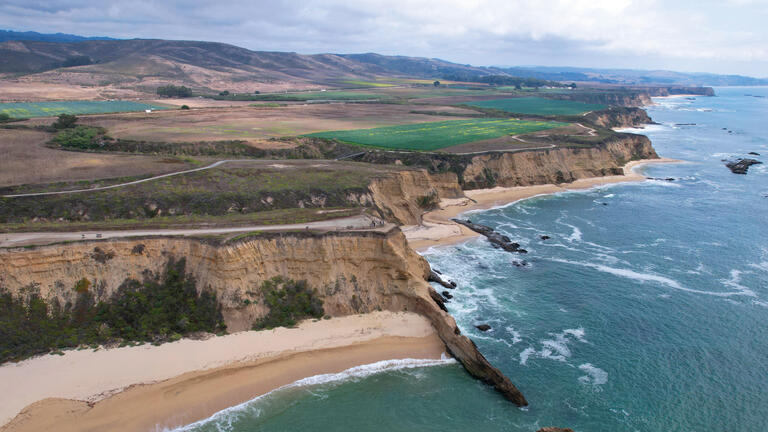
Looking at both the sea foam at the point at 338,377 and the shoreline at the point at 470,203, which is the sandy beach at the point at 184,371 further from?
the shoreline at the point at 470,203

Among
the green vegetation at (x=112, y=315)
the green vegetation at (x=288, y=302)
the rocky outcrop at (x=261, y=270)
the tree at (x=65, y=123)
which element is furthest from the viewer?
the tree at (x=65, y=123)

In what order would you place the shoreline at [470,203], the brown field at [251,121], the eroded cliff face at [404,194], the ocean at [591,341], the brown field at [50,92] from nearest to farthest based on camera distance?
the ocean at [591,341], the shoreline at [470,203], the eroded cliff face at [404,194], the brown field at [251,121], the brown field at [50,92]

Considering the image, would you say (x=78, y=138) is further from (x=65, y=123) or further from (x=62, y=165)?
(x=62, y=165)

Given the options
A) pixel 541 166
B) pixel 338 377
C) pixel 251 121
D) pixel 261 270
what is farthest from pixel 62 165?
pixel 541 166

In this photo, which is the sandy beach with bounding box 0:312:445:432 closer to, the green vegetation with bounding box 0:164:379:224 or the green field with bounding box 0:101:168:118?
the green vegetation with bounding box 0:164:379:224

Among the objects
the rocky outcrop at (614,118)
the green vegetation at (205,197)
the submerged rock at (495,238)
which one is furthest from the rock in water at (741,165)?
the green vegetation at (205,197)

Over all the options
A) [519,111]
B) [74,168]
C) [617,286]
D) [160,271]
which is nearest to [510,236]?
[617,286]

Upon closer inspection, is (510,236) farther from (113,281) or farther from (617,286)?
(113,281)
